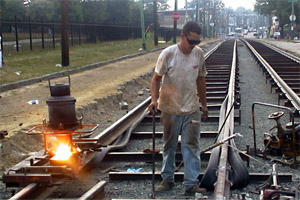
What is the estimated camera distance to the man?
5.31 m

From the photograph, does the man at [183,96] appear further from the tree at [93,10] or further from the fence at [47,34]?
the tree at [93,10]

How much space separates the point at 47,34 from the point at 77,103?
28.0 m

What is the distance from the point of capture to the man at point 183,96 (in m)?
5.31

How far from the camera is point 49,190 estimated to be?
5395 mm

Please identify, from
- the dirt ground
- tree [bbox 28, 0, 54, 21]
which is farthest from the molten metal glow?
tree [bbox 28, 0, 54, 21]

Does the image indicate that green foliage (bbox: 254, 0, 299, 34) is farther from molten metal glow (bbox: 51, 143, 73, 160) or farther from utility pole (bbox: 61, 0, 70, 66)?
molten metal glow (bbox: 51, 143, 73, 160)

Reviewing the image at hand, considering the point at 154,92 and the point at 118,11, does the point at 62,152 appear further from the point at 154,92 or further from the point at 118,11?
the point at 118,11

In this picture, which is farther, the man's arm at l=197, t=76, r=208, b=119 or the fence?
the fence

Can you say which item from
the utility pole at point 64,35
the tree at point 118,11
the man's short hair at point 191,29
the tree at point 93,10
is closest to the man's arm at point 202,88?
the man's short hair at point 191,29

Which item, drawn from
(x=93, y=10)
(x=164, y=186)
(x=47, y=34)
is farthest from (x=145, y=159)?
(x=93, y=10)

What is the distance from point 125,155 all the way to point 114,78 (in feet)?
37.8

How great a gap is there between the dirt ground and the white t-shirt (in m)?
2.75

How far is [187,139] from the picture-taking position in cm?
549

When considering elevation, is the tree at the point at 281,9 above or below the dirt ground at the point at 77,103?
above
